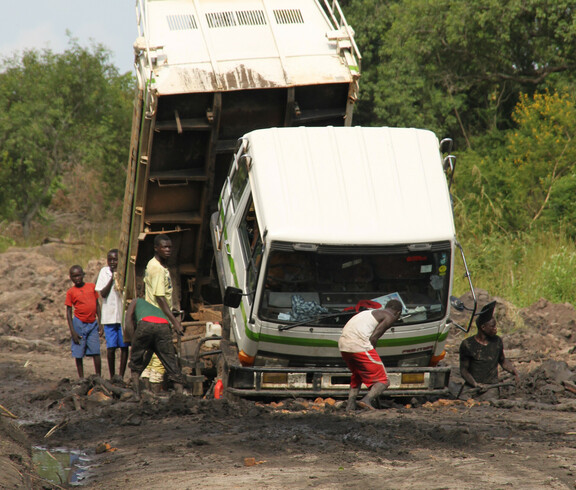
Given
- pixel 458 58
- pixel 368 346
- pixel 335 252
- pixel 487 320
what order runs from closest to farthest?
pixel 368 346, pixel 335 252, pixel 487 320, pixel 458 58

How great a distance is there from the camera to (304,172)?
7.59m

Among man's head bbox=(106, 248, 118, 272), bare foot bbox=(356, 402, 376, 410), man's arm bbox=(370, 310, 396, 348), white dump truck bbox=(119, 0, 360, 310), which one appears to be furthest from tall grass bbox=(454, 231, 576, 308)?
man's arm bbox=(370, 310, 396, 348)

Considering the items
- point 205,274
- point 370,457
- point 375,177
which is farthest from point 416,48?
point 370,457

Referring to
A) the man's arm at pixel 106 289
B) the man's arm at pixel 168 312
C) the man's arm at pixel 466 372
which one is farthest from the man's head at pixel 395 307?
the man's arm at pixel 106 289

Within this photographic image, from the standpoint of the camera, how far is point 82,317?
9.73m

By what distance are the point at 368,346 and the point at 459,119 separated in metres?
15.9

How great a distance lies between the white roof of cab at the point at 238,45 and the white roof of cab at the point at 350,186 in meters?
1.11

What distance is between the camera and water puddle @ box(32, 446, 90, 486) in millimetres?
6191

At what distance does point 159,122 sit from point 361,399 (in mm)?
3500

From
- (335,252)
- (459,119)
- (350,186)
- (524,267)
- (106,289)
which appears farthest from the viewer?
(459,119)

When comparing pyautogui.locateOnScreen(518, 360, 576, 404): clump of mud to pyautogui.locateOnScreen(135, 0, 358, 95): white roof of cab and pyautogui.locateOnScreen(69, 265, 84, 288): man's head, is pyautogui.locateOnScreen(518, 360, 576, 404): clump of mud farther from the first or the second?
pyautogui.locateOnScreen(69, 265, 84, 288): man's head

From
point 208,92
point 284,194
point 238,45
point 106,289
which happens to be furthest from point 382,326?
point 106,289

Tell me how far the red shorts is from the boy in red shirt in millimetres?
3671

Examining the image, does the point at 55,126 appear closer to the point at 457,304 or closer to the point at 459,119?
the point at 459,119
